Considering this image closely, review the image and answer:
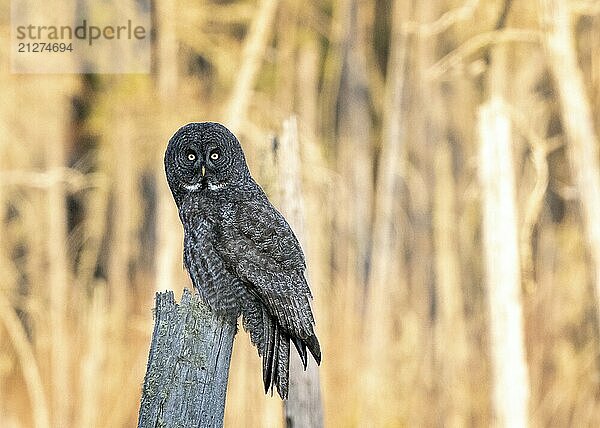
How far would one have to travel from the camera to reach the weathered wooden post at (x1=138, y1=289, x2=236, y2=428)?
1.69m

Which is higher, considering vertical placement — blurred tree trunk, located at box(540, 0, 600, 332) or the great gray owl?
blurred tree trunk, located at box(540, 0, 600, 332)

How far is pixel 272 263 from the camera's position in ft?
7.28

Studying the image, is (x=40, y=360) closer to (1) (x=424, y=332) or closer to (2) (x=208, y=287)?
(1) (x=424, y=332)

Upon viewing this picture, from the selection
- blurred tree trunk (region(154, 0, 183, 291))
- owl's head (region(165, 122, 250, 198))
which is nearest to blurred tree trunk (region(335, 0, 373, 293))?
blurred tree trunk (region(154, 0, 183, 291))

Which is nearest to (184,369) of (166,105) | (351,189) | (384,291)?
(384,291)

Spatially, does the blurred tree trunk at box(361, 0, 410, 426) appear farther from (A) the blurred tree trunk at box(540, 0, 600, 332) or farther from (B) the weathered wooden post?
(B) the weathered wooden post

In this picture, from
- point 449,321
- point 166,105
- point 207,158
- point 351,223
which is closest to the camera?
point 207,158

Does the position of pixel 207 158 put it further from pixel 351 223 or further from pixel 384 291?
pixel 351 223

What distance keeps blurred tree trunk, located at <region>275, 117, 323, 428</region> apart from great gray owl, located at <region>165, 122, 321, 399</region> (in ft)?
0.96

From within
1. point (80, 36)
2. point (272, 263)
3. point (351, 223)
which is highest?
point (80, 36)

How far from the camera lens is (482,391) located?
4.04 metres

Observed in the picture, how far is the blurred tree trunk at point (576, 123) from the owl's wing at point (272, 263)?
1501 mm

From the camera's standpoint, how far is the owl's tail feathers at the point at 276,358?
212 cm

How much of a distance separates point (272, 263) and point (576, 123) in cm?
162
